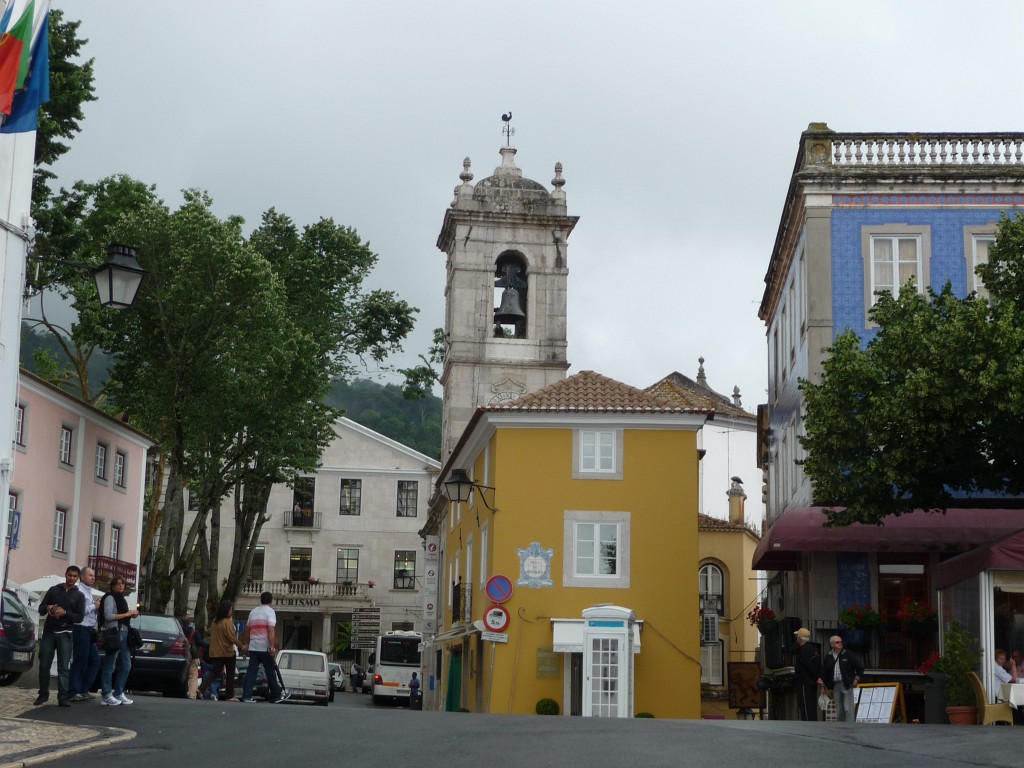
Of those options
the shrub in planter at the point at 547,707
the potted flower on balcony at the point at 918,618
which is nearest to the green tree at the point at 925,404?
the potted flower on balcony at the point at 918,618

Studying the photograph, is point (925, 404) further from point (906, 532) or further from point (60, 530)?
point (60, 530)

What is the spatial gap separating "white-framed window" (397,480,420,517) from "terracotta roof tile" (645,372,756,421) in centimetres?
1589

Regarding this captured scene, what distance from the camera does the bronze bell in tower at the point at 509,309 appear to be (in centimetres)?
5603

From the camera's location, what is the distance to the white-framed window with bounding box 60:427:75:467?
146 feet

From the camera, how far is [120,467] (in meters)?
49.4

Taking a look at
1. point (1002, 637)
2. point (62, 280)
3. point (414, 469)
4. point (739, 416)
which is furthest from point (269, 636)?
point (414, 469)

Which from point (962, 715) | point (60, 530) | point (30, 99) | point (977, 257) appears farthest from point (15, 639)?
point (60, 530)

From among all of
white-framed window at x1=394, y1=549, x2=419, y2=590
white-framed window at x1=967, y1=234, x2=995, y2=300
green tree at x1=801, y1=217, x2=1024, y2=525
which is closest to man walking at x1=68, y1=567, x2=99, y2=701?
green tree at x1=801, y1=217, x2=1024, y2=525

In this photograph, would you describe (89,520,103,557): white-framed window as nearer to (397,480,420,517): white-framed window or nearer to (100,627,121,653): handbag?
(100,627,121,653): handbag

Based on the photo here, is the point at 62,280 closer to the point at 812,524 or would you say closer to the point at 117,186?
the point at 117,186

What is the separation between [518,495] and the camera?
36.5 m

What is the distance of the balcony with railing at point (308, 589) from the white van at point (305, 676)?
34.7 metres

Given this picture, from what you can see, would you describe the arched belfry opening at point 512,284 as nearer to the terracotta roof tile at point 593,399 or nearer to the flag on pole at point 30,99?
the terracotta roof tile at point 593,399

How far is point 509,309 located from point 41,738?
41.9 metres
